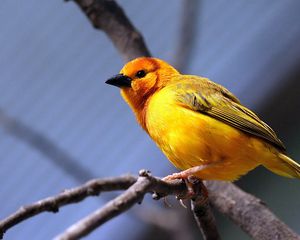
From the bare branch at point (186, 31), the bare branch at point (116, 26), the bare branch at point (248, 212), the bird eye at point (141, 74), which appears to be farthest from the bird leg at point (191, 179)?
the bare branch at point (186, 31)

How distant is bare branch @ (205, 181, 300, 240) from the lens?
397 centimetres

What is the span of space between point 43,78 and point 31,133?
5.20 ft

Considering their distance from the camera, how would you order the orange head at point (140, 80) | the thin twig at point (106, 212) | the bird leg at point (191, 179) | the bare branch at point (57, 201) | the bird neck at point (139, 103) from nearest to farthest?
the thin twig at point (106, 212) < the bare branch at point (57, 201) < the bird leg at point (191, 179) < the bird neck at point (139, 103) < the orange head at point (140, 80)

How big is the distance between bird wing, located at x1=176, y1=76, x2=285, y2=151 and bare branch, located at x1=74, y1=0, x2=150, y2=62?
0.64 m

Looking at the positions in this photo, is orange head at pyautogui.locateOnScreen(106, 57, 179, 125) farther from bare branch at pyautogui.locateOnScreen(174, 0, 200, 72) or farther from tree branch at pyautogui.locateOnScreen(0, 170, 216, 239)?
tree branch at pyautogui.locateOnScreen(0, 170, 216, 239)

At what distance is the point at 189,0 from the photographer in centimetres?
497

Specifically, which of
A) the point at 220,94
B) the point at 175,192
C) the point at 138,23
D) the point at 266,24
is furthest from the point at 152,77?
the point at 266,24

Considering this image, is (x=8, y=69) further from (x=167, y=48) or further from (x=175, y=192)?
(x=175, y=192)

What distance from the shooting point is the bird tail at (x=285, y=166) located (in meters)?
3.91

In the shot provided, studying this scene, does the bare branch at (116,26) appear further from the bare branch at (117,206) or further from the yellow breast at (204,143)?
the bare branch at (117,206)

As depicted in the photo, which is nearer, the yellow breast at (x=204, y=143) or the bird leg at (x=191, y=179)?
the bird leg at (x=191, y=179)

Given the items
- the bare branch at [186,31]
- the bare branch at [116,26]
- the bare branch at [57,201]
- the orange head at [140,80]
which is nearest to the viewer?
the bare branch at [57,201]

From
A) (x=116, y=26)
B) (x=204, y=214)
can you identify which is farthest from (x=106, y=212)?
(x=116, y=26)

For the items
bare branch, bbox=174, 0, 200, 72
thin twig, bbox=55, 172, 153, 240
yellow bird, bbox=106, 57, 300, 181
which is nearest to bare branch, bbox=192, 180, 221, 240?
yellow bird, bbox=106, 57, 300, 181
